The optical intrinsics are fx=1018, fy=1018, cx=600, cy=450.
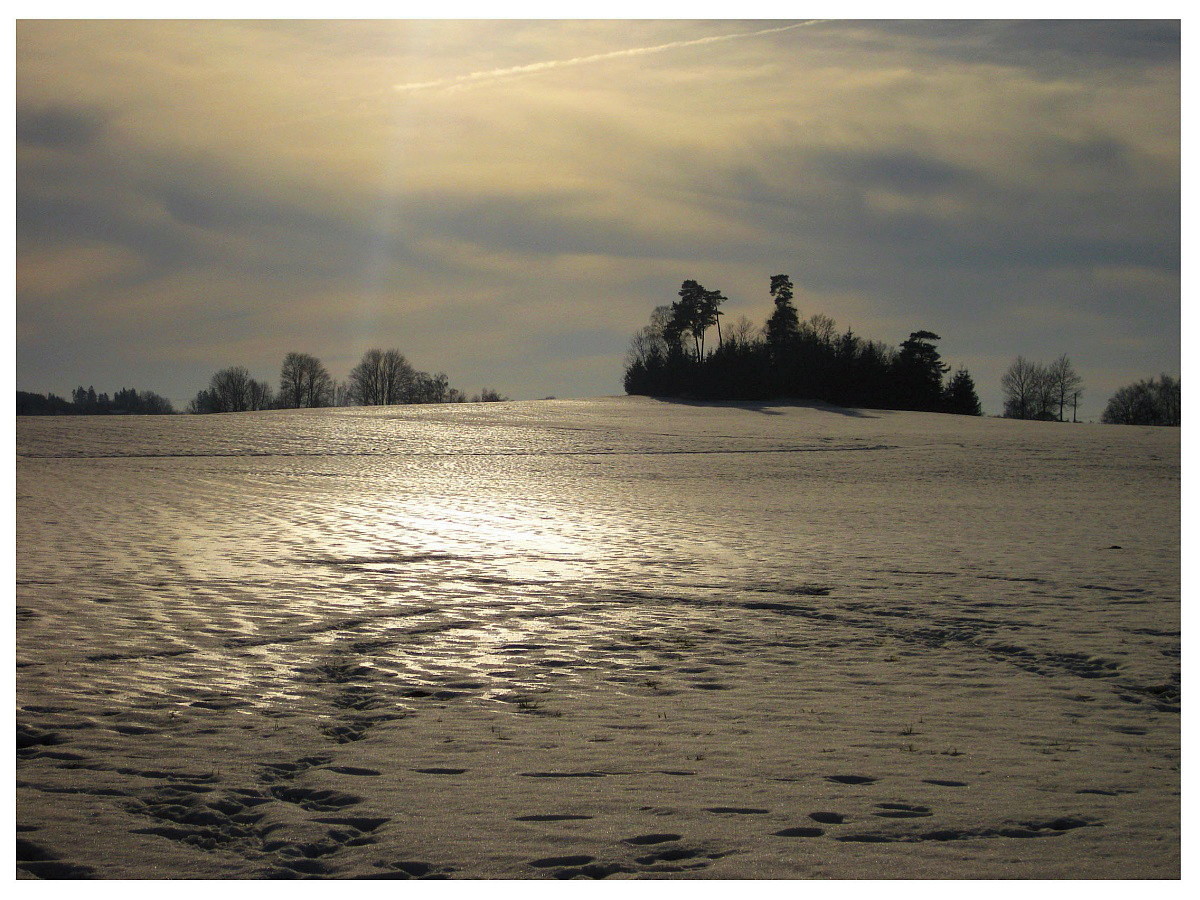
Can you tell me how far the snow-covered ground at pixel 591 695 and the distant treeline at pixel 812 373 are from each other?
58.2m

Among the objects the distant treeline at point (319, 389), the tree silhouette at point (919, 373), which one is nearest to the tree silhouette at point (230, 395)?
the distant treeline at point (319, 389)

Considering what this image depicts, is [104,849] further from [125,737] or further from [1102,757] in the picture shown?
[1102,757]

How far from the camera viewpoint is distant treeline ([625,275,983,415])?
78812 mm

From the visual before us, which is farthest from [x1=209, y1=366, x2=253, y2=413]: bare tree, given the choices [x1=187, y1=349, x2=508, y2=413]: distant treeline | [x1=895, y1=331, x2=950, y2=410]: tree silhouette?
[x1=895, y1=331, x2=950, y2=410]: tree silhouette

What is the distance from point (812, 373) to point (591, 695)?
7388cm

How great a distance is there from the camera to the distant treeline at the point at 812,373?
3103 inches

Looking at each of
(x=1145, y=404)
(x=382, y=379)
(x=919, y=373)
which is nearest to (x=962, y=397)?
(x=919, y=373)

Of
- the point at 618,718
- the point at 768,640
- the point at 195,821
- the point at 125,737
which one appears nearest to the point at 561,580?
the point at 768,640

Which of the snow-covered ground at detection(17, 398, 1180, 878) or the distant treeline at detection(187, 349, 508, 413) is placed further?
the distant treeline at detection(187, 349, 508, 413)

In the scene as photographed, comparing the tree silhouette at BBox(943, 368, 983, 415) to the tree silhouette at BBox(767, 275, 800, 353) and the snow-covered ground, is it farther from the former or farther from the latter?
the snow-covered ground

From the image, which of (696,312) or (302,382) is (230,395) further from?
(696,312)

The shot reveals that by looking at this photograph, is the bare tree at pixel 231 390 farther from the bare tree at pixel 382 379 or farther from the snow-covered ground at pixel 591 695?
the snow-covered ground at pixel 591 695

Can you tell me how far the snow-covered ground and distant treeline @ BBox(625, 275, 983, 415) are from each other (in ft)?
191
